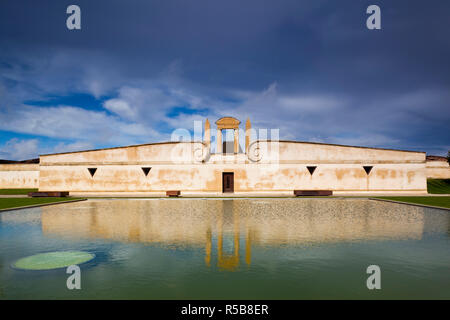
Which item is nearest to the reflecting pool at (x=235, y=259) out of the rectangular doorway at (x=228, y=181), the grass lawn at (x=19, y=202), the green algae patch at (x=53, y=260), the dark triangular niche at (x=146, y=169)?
the green algae patch at (x=53, y=260)

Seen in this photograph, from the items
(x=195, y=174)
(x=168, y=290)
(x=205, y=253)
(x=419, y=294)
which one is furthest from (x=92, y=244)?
(x=195, y=174)

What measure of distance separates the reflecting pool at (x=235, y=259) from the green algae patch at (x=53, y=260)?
0.21 metres

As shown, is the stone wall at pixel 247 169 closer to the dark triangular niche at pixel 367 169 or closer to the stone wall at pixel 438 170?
the dark triangular niche at pixel 367 169

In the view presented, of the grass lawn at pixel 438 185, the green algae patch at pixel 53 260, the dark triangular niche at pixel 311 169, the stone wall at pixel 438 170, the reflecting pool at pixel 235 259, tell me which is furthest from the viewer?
the stone wall at pixel 438 170

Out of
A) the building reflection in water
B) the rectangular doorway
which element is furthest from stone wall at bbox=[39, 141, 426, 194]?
the building reflection in water

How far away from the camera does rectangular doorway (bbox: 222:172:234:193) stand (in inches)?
1166

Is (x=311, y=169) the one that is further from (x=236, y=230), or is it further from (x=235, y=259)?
(x=235, y=259)

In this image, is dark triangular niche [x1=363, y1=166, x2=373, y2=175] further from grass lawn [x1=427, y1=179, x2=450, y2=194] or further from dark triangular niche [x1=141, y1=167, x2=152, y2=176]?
dark triangular niche [x1=141, y1=167, x2=152, y2=176]

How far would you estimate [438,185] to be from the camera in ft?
115

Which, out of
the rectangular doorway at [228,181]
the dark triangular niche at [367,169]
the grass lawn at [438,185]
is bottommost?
the grass lawn at [438,185]

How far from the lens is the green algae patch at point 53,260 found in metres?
5.81

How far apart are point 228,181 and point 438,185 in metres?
27.2

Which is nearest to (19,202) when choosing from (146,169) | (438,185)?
(146,169)
